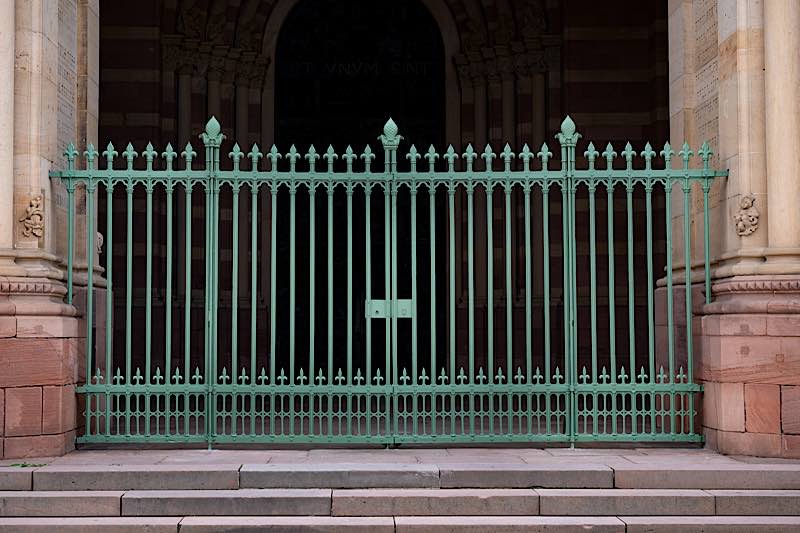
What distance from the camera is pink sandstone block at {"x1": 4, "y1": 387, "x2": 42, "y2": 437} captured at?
8695mm

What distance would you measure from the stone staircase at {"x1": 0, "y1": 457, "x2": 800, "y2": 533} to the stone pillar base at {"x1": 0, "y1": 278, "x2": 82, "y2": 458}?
0.50m

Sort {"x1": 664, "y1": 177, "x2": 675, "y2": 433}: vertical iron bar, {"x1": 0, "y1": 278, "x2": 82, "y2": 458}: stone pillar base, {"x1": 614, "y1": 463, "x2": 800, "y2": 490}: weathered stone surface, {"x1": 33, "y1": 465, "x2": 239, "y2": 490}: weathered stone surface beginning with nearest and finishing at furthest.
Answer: {"x1": 33, "y1": 465, "x2": 239, "y2": 490}: weathered stone surface
{"x1": 614, "y1": 463, "x2": 800, "y2": 490}: weathered stone surface
{"x1": 0, "y1": 278, "x2": 82, "y2": 458}: stone pillar base
{"x1": 664, "y1": 177, "x2": 675, "y2": 433}: vertical iron bar

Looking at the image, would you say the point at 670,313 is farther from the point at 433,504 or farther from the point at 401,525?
the point at 401,525

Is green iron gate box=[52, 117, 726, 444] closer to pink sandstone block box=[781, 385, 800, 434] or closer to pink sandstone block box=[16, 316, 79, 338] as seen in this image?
pink sandstone block box=[16, 316, 79, 338]

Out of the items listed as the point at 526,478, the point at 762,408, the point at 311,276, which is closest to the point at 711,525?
the point at 526,478

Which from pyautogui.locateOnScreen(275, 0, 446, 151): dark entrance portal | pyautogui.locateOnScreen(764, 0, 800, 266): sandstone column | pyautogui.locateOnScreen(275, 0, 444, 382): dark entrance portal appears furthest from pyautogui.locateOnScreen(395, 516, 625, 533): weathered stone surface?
pyautogui.locateOnScreen(275, 0, 446, 151): dark entrance portal

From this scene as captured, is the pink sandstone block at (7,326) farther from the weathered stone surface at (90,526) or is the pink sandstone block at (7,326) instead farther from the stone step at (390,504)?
the weathered stone surface at (90,526)

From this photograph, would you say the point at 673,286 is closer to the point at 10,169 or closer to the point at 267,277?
the point at 10,169

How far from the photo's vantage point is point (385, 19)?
1681 centimetres

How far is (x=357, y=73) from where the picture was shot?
16.8 meters

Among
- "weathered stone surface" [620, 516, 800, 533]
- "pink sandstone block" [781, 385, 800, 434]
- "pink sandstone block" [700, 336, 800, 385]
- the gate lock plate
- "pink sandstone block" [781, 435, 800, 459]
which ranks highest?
the gate lock plate

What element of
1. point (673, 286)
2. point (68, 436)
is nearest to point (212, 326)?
point (68, 436)

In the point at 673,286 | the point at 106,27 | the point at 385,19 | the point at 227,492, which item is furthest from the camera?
the point at 385,19

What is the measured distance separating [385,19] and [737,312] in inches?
374
